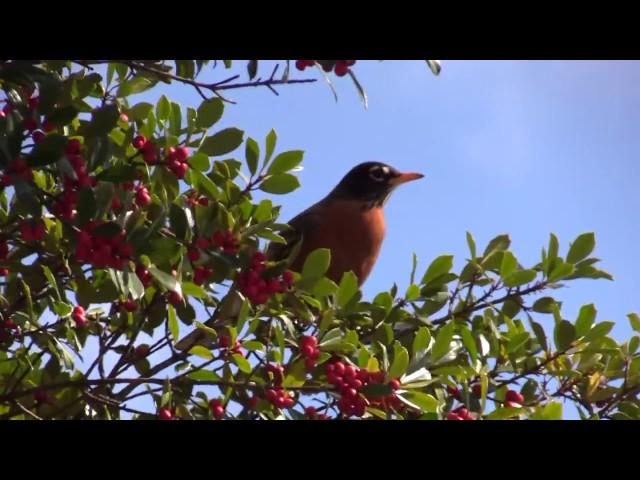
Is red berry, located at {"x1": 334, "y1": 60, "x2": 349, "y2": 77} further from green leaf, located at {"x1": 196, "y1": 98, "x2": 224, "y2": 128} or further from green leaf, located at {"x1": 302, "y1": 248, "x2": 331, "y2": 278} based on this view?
green leaf, located at {"x1": 302, "y1": 248, "x2": 331, "y2": 278}

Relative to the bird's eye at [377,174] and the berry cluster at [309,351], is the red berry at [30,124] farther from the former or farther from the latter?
the bird's eye at [377,174]

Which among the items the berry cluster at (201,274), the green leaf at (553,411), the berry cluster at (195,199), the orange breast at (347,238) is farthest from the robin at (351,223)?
A: the green leaf at (553,411)

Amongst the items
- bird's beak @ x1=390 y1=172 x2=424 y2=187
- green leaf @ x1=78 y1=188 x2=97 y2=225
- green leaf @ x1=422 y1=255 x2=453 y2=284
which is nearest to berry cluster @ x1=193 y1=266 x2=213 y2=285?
green leaf @ x1=78 y1=188 x2=97 y2=225

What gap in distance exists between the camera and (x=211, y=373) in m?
2.74

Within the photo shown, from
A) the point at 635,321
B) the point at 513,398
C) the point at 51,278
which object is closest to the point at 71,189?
the point at 51,278

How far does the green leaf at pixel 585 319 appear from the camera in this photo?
2996mm

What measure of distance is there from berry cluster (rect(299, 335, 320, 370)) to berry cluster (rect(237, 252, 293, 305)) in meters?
0.19

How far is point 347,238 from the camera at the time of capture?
15.6ft

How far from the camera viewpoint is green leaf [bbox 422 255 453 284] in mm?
3209

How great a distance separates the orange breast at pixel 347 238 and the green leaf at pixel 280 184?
4.96ft

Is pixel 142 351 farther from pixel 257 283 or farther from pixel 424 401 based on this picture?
pixel 424 401
